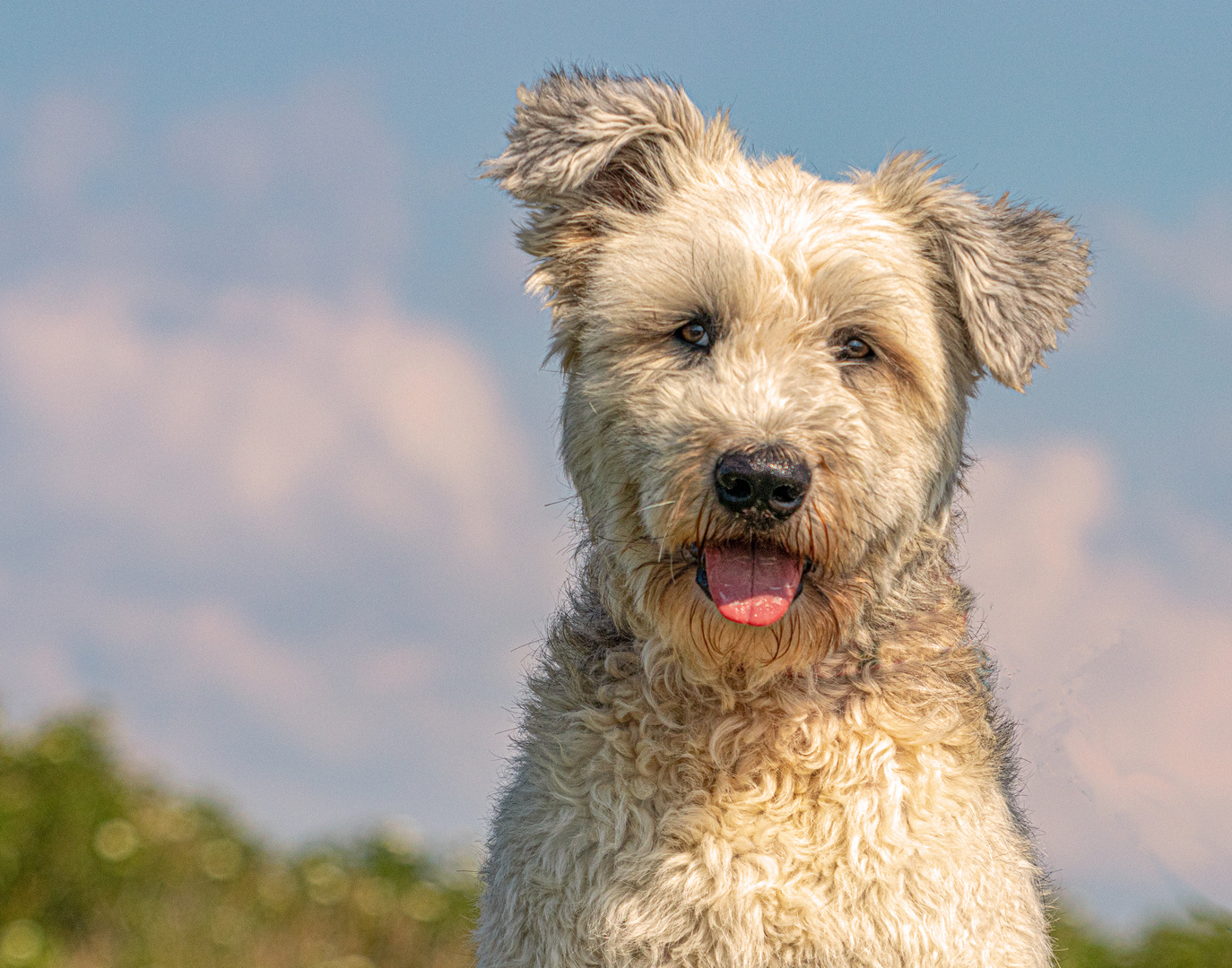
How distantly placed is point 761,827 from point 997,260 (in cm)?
227

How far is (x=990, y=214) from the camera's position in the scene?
504 cm

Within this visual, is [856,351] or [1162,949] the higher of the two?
[856,351]

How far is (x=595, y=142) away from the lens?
4.82m

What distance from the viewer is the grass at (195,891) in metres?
8.80

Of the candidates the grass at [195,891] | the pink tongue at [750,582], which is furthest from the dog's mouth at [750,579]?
the grass at [195,891]

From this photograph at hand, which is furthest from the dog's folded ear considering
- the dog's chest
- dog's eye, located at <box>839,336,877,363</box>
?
the dog's chest

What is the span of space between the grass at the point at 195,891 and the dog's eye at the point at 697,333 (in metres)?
5.19

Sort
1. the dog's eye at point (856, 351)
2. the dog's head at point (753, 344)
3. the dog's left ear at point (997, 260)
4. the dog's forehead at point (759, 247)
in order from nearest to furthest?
the dog's head at point (753, 344)
the dog's forehead at point (759, 247)
the dog's eye at point (856, 351)
the dog's left ear at point (997, 260)

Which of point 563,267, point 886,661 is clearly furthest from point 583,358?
point 886,661

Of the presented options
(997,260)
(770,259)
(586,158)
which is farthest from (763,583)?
(586,158)

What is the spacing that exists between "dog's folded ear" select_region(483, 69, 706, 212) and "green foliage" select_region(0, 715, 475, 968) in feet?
18.7

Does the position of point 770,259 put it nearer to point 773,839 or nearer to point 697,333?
point 697,333

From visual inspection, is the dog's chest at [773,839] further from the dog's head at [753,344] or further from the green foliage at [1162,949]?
the green foliage at [1162,949]

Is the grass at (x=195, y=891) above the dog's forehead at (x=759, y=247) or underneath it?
underneath
